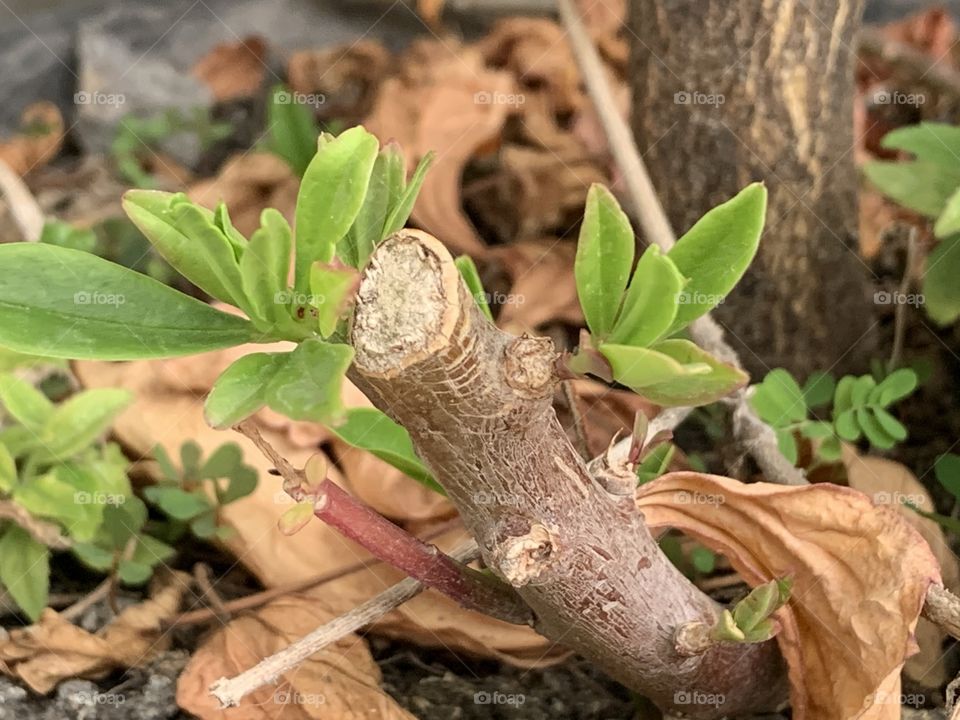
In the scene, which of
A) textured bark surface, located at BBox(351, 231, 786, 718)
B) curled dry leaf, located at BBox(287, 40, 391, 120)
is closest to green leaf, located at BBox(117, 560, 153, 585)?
textured bark surface, located at BBox(351, 231, 786, 718)

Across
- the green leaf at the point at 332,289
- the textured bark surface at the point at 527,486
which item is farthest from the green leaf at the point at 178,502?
the green leaf at the point at 332,289

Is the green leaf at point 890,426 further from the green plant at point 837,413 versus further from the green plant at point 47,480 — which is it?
the green plant at point 47,480

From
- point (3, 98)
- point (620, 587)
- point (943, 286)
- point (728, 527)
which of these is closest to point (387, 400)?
point (620, 587)

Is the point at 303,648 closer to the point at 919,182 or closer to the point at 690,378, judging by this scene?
the point at 690,378

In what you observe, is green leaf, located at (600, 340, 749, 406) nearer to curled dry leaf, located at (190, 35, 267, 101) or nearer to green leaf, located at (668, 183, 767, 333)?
green leaf, located at (668, 183, 767, 333)

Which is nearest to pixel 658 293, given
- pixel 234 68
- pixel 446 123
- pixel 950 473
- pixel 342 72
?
pixel 950 473

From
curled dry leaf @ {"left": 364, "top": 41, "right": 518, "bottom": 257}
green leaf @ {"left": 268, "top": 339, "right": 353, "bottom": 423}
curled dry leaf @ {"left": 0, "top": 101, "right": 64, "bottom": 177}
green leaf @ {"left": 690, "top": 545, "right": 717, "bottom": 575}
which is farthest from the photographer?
curled dry leaf @ {"left": 0, "top": 101, "right": 64, "bottom": 177}
